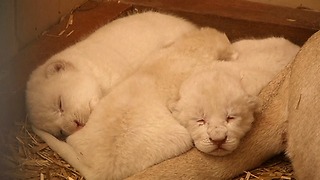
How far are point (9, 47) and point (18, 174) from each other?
802 millimetres

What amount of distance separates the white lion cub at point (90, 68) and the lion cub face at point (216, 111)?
60cm

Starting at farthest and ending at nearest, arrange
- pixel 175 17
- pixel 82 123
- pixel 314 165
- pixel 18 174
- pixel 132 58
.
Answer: pixel 175 17, pixel 132 58, pixel 82 123, pixel 18 174, pixel 314 165

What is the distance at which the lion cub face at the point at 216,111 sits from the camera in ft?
8.93

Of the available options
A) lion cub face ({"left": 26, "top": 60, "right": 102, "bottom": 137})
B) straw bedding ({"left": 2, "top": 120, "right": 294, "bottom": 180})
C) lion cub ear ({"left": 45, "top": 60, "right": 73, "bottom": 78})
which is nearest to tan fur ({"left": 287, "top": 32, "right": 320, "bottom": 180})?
straw bedding ({"left": 2, "top": 120, "right": 294, "bottom": 180})

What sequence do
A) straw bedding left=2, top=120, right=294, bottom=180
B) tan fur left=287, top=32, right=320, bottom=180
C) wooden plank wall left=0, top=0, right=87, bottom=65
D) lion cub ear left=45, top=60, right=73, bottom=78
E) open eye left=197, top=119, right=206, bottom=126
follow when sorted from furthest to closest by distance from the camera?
lion cub ear left=45, top=60, right=73, bottom=78, wooden plank wall left=0, top=0, right=87, bottom=65, straw bedding left=2, top=120, right=294, bottom=180, open eye left=197, top=119, right=206, bottom=126, tan fur left=287, top=32, right=320, bottom=180

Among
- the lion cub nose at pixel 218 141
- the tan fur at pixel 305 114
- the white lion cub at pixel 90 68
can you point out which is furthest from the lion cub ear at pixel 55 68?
the tan fur at pixel 305 114

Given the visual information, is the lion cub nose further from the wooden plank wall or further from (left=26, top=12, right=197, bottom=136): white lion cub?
the wooden plank wall

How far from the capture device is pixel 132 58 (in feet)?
11.5

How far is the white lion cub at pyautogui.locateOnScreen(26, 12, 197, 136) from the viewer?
10.4ft

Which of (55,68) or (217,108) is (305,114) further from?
(55,68)

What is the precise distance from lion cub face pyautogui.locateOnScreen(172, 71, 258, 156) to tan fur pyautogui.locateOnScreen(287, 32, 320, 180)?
0.21 meters

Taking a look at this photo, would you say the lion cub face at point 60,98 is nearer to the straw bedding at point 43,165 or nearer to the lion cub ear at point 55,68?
the lion cub ear at point 55,68

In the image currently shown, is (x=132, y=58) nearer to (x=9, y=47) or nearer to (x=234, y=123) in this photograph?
(x=9, y=47)

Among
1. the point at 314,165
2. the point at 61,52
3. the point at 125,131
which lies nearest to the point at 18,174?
the point at 125,131
